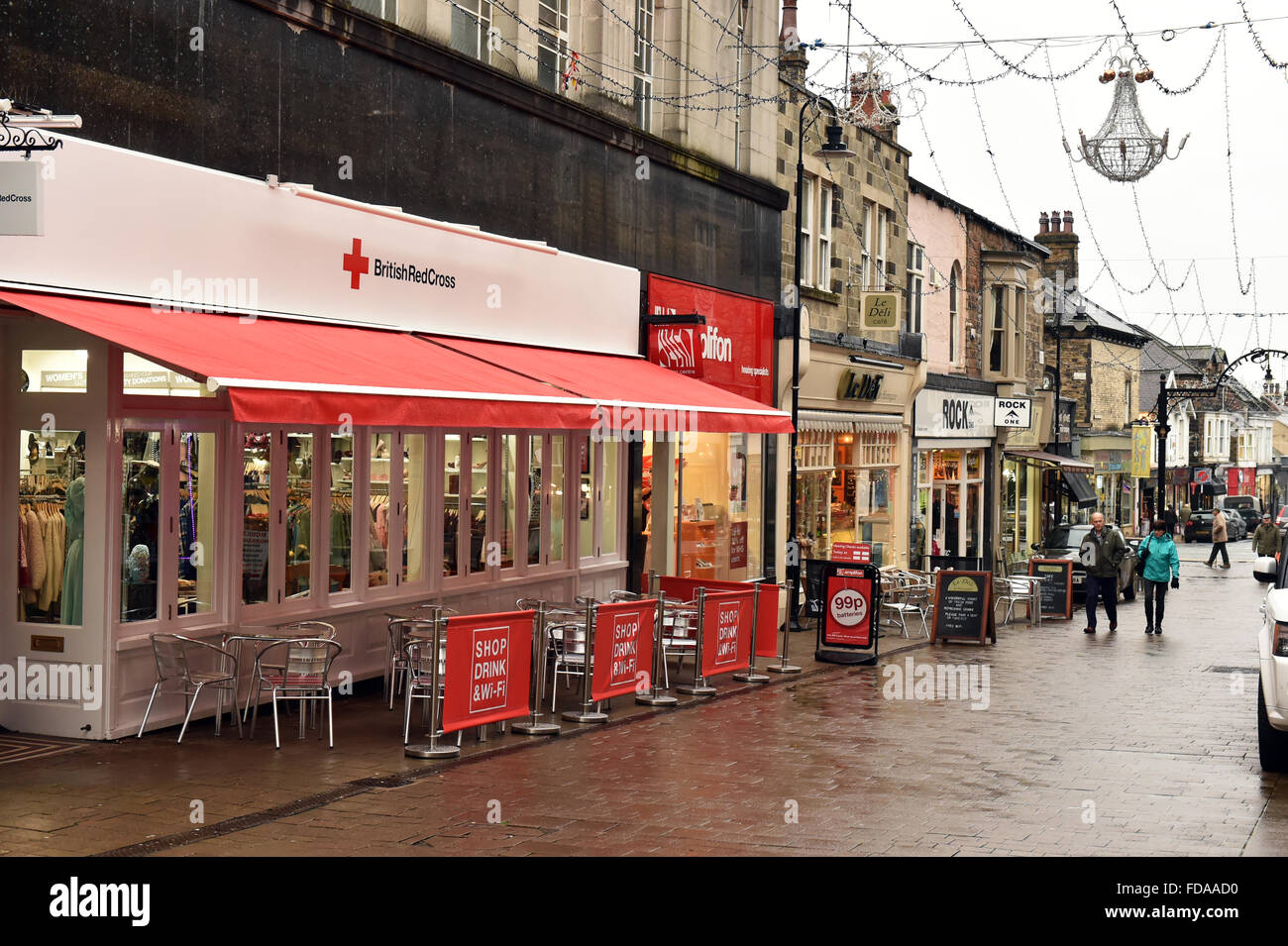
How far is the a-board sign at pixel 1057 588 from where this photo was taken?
930 inches

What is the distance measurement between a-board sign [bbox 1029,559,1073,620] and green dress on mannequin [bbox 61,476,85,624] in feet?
55.7

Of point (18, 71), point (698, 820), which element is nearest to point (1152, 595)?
point (698, 820)

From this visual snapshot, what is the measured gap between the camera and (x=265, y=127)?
38.5 ft

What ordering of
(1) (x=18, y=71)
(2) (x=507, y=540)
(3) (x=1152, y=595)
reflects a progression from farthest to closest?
(3) (x=1152, y=595), (2) (x=507, y=540), (1) (x=18, y=71)

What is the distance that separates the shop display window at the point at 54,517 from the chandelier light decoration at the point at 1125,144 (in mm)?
11418

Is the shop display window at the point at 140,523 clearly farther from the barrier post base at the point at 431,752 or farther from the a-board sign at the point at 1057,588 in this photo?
the a-board sign at the point at 1057,588

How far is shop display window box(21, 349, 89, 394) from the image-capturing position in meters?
10.4

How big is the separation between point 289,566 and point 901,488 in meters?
17.4

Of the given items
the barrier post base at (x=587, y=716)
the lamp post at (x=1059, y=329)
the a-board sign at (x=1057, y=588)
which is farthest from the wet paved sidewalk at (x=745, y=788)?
the lamp post at (x=1059, y=329)

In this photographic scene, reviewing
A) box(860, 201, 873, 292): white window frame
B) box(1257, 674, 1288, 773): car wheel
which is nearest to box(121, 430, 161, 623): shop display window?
box(1257, 674, 1288, 773): car wheel

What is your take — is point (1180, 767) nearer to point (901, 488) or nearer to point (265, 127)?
point (265, 127)

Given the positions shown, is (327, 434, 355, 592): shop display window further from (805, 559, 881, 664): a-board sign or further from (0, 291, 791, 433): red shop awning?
(805, 559, 881, 664): a-board sign

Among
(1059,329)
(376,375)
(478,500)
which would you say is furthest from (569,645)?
(1059,329)

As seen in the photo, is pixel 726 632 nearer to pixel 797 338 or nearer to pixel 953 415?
pixel 797 338
